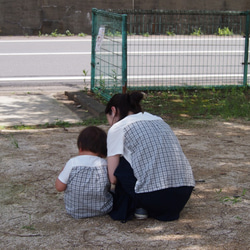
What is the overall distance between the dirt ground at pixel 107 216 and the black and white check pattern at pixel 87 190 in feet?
0.28

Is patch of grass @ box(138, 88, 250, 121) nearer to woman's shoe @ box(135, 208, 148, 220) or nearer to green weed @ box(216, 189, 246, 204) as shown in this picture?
green weed @ box(216, 189, 246, 204)

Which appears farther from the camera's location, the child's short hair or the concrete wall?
the concrete wall

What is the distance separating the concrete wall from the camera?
1644cm

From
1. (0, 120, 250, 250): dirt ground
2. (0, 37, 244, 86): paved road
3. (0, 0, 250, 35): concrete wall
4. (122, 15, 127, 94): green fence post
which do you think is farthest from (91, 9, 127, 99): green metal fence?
(0, 0, 250, 35): concrete wall

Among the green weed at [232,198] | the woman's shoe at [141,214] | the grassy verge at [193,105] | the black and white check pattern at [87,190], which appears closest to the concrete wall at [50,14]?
the grassy verge at [193,105]

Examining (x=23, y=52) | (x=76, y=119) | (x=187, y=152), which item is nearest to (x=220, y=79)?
(x=76, y=119)

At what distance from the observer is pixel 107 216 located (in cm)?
371

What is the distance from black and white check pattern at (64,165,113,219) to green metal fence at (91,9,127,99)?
3.67 meters

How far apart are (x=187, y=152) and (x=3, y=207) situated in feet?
7.06

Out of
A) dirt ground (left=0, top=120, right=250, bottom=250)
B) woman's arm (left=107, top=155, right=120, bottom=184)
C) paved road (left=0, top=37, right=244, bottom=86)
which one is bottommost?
dirt ground (left=0, top=120, right=250, bottom=250)

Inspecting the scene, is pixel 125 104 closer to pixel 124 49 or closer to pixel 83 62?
pixel 124 49

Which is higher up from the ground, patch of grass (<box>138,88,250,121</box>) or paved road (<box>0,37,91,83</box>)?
Answer: paved road (<box>0,37,91,83</box>)

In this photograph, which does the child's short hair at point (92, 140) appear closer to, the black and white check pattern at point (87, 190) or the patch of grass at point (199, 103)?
the black and white check pattern at point (87, 190)

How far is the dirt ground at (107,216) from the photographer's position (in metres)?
3.29
